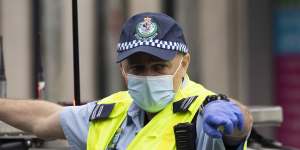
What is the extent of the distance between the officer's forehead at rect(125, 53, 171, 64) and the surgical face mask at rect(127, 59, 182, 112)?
0.16ft

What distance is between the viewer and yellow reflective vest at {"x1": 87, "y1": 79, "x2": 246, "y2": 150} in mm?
2488

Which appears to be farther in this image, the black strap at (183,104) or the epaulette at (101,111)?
the epaulette at (101,111)

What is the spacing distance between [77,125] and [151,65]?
0.33 metres

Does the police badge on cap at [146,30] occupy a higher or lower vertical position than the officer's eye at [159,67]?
higher

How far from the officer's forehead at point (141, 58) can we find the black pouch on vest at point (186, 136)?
23cm

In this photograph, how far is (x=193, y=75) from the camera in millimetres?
10375

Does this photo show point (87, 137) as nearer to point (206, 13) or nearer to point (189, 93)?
point (189, 93)

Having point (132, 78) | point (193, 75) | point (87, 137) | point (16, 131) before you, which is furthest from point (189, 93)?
point (193, 75)

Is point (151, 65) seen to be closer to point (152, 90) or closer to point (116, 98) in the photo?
point (152, 90)

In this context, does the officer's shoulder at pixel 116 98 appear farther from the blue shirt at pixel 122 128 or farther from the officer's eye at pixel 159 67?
the officer's eye at pixel 159 67

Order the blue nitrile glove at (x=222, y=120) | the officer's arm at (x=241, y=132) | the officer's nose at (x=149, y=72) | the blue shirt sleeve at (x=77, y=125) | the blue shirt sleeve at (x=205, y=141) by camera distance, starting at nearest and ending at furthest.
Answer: the blue nitrile glove at (x=222, y=120) < the officer's arm at (x=241, y=132) < the blue shirt sleeve at (x=205, y=141) < the officer's nose at (x=149, y=72) < the blue shirt sleeve at (x=77, y=125)

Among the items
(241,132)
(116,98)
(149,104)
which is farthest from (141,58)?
(241,132)

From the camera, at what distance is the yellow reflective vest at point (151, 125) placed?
8.16 feet

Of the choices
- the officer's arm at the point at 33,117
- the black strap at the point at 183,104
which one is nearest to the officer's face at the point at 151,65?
the black strap at the point at 183,104
